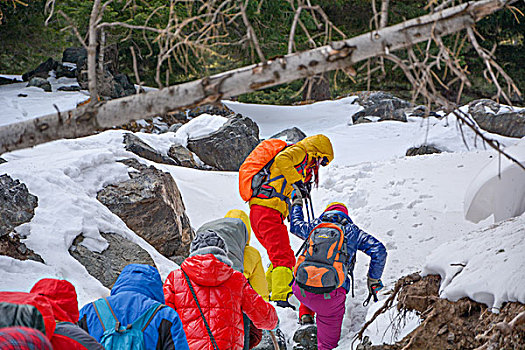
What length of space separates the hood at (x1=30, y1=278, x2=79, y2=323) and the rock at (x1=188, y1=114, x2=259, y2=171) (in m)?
8.28

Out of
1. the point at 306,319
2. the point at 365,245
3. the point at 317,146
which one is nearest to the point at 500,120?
the point at 317,146

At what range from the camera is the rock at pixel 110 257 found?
15.6ft

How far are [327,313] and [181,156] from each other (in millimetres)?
6451

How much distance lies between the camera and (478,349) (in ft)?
8.07

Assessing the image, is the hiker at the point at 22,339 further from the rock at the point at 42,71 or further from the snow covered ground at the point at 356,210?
A: the rock at the point at 42,71

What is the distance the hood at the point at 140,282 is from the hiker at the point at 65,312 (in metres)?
0.59

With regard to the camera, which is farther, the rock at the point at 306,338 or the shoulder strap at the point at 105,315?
the rock at the point at 306,338

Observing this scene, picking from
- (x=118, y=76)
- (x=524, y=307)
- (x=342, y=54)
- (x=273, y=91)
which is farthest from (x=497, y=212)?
(x=273, y=91)

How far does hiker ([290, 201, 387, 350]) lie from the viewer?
398 centimetres

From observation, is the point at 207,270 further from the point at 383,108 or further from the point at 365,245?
the point at 383,108

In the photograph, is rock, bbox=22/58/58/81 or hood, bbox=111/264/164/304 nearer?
hood, bbox=111/264/164/304

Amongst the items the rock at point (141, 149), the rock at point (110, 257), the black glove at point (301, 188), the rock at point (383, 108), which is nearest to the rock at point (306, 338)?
the black glove at point (301, 188)

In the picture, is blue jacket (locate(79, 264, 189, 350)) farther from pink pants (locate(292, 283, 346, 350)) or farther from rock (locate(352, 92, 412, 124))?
rock (locate(352, 92, 412, 124))

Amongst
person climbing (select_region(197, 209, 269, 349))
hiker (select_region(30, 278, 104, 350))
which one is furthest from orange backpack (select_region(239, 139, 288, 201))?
hiker (select_region(30, 278, 104, 350))
